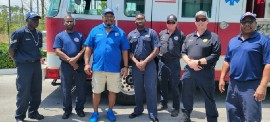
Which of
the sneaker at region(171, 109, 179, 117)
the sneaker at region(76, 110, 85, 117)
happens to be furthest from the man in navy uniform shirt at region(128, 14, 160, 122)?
the sneaker at region(76, 110, 85, 117)

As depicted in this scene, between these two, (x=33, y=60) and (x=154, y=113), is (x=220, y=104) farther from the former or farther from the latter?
(x=33, y=60)

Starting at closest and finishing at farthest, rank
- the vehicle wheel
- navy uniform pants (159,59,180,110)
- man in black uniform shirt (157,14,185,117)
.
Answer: man in black uniform shirt (157,14,185,117) < navy uniform pants (159,59,180,110) < the vehicle wheel

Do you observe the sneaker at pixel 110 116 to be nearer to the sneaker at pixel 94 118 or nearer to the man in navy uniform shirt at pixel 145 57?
the sneaker at pixel 94 118

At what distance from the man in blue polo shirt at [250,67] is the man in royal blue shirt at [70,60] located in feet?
8.42

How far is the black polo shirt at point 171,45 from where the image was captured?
5195 millimetres

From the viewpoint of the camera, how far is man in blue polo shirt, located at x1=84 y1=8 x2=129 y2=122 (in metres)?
4.79

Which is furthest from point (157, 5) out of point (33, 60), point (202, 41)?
point (33, 60)

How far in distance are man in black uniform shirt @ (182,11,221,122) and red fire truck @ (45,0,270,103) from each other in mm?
1261

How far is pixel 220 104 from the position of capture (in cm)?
620

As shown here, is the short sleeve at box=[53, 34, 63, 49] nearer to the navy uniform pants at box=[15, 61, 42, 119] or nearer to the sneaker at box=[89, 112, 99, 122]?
the navy uniform pants at box=[15, 61, 42, 119]

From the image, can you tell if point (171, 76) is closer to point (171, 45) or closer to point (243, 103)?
point (171, 45)

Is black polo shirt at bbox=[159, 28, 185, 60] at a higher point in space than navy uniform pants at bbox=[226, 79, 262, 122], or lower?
higher

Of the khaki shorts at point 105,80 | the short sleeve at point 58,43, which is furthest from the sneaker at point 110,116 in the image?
the short sleeve at point 58,43

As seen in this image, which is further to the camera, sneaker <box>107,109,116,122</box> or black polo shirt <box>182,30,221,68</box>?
sneaker <box>107,109,116,122</box>
